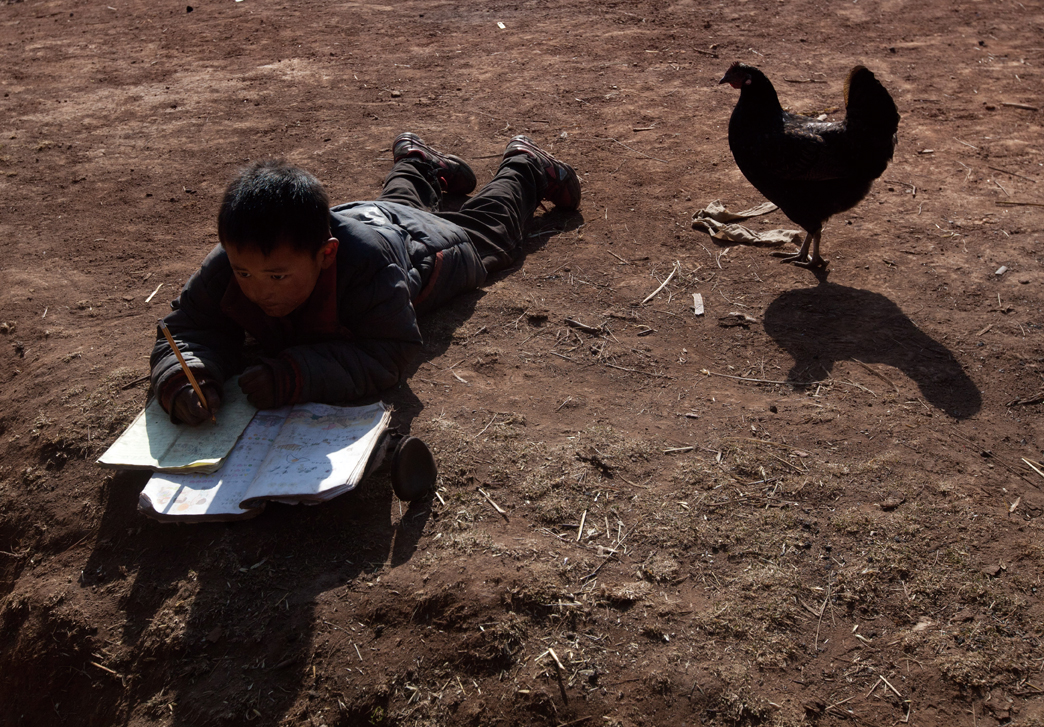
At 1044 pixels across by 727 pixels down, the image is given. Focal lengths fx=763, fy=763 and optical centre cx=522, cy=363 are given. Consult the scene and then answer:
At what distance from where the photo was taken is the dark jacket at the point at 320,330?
300 centimetres

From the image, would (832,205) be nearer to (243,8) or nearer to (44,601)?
(44,601)

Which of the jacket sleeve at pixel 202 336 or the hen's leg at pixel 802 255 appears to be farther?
the hen's leg at pixel 802 255

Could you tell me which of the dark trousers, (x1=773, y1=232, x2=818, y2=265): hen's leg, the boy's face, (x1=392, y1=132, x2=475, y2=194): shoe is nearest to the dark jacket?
the boy's face

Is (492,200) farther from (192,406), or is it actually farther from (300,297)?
(192,406)

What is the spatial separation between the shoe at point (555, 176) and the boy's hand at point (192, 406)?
267cm

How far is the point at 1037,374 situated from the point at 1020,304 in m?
0.60

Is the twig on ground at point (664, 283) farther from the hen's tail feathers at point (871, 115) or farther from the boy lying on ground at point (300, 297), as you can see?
the hen's tail feathers at point (871, 115)

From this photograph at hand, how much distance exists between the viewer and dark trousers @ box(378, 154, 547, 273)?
4.37m

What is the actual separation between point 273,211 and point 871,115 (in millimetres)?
3218

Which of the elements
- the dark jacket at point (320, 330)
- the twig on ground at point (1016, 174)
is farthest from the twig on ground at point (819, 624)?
the twig on ground at point (1016, 174)

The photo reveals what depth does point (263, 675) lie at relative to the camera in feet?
7.58

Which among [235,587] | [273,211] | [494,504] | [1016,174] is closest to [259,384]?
[273,211]

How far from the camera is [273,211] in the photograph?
A: 8.84ft

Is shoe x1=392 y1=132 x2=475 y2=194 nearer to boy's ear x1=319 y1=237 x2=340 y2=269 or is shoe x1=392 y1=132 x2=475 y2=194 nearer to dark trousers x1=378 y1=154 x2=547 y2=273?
dark trousers x1=378 y1=154 x2=547 y2=273
